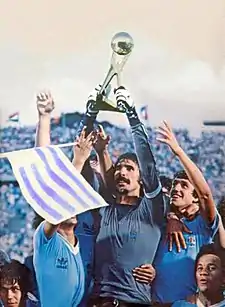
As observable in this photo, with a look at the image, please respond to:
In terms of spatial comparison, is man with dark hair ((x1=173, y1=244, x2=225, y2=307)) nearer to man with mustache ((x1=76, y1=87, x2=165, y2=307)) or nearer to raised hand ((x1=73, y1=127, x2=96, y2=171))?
man with mustache ((x1=76, y1=87, x2=165, y2=307))

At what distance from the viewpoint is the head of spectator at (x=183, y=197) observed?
1.49 metres

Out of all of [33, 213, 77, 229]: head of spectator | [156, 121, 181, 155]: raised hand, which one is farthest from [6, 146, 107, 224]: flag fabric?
[156, 121, 181, 155]: raised hand

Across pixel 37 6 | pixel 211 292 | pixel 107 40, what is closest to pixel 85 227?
pixel 211 292

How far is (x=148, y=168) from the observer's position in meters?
1.50

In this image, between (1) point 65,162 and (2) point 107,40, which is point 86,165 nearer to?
(1) point 65,162

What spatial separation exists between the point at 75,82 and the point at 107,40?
0.14 metres

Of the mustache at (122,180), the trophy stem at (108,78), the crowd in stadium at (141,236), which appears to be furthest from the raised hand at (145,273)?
the trophy stem at (108,78)

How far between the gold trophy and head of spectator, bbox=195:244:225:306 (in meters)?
0.44

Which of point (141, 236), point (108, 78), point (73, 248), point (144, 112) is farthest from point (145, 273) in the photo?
point (108, 78)

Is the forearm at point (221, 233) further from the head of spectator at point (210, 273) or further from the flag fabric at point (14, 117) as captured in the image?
the flag fabric at point (14, 117)

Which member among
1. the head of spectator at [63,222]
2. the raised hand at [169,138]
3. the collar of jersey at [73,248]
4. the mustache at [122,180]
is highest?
the raised hand at [169,138]

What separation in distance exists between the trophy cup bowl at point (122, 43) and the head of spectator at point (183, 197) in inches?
13.9

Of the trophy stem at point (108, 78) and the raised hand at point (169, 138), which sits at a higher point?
the trophy stem at point (108, 78)

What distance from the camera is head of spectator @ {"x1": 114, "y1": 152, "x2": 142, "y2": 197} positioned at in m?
1.50
